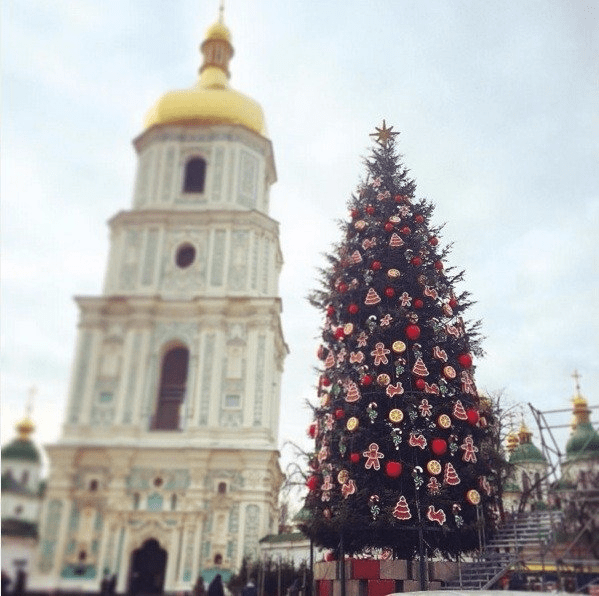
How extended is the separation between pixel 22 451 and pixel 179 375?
2.31m

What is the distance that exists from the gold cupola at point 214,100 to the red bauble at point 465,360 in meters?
3.90

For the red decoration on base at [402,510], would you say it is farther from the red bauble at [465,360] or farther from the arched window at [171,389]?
the arched window at [171,389]

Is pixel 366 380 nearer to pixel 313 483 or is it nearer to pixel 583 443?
pixel 313 483

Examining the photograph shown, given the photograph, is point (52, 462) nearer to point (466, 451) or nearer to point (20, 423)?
point (20, 423)

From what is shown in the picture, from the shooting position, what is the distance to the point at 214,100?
8.87 metres

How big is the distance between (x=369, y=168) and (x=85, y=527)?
549 cm

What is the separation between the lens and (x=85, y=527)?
13.7 ft

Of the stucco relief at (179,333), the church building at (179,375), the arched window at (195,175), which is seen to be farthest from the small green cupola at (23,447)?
the arched window at (195,175)

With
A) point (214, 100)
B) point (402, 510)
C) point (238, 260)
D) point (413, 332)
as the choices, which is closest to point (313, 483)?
point (402, 510)

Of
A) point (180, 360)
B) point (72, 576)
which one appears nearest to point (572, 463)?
point (180, 360)

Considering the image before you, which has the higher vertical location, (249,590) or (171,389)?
(171,389)

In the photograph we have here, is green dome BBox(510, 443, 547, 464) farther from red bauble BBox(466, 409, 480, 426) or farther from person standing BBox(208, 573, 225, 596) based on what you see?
person standing BBox(208, 573, 225, 596)

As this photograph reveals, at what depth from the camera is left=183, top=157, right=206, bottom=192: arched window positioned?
24.6 ft

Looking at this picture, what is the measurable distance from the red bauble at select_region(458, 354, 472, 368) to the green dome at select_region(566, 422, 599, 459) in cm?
122
